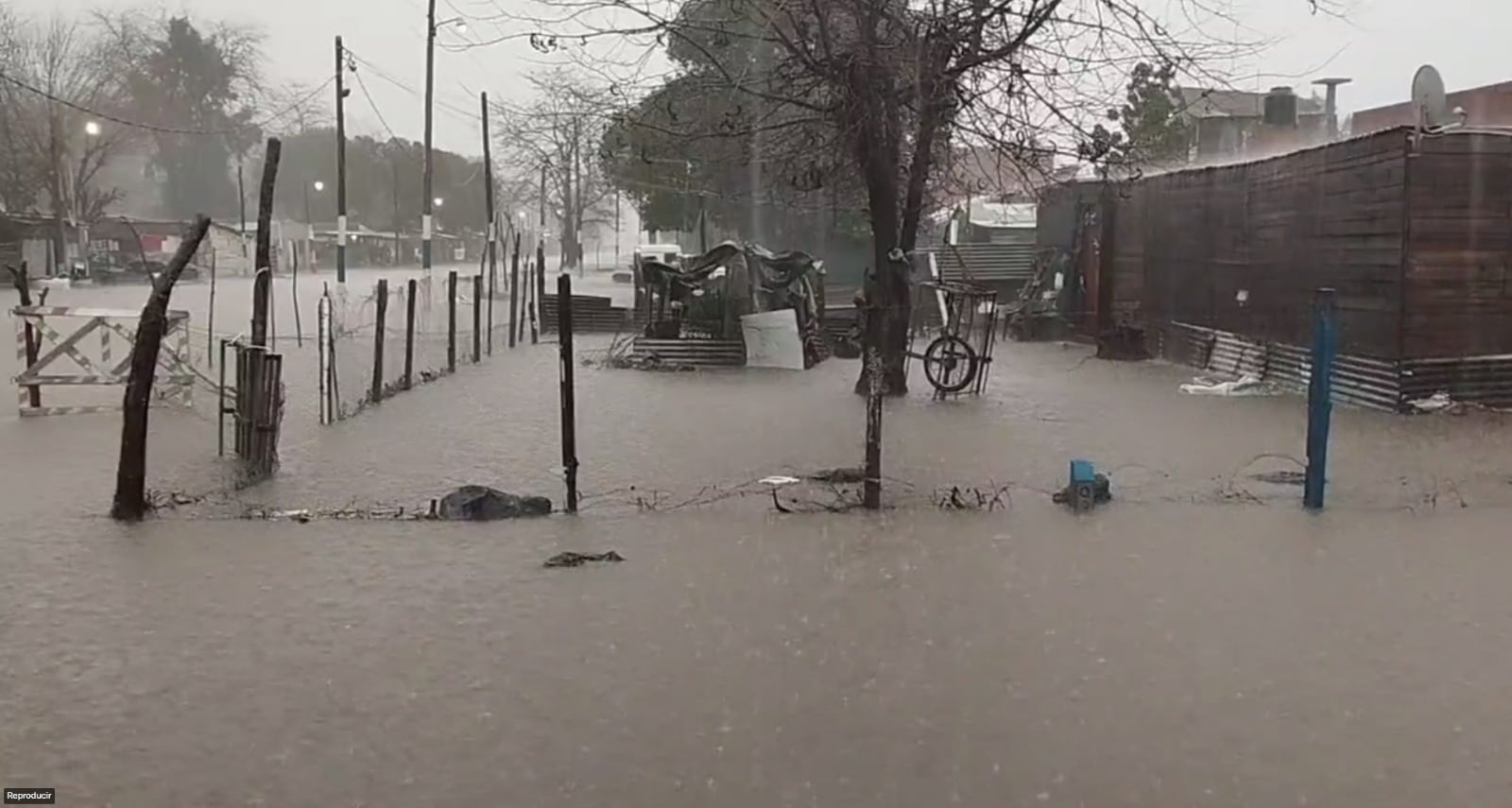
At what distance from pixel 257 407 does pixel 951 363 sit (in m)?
9.12

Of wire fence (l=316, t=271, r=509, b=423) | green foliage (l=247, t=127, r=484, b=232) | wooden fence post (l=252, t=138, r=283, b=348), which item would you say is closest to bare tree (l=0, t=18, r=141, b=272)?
green foliage (l=247, t=127, r=484, b=232)

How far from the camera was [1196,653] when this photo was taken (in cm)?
631

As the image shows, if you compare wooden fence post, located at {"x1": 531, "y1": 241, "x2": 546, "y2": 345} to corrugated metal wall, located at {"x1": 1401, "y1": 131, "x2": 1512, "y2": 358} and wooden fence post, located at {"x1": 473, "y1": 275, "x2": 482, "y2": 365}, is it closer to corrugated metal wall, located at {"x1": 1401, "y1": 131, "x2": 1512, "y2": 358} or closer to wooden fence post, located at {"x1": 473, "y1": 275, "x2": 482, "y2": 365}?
wooden fence post, located at {"x1": 473, "y1": 275, "x2": 482, "y2": 365}

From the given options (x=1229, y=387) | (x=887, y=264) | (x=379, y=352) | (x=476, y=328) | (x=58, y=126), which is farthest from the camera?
(x=58, y=126)

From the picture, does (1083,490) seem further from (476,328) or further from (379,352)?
(476,328)

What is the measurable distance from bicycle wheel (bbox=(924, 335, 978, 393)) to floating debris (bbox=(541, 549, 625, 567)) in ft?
32.3

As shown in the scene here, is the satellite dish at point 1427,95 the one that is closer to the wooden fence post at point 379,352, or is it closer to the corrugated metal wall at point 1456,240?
the corrugated metal wall at point 1456,240

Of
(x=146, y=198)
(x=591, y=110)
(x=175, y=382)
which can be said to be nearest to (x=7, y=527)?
(x=175, y=382)

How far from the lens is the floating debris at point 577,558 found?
8055mm

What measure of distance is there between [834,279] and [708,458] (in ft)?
92.1

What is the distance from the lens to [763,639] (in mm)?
6582

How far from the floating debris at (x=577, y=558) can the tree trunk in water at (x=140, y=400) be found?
2961mm

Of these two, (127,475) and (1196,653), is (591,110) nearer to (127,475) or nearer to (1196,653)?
(127,475)

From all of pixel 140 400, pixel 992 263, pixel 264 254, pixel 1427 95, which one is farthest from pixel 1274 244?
pixel 992 263
